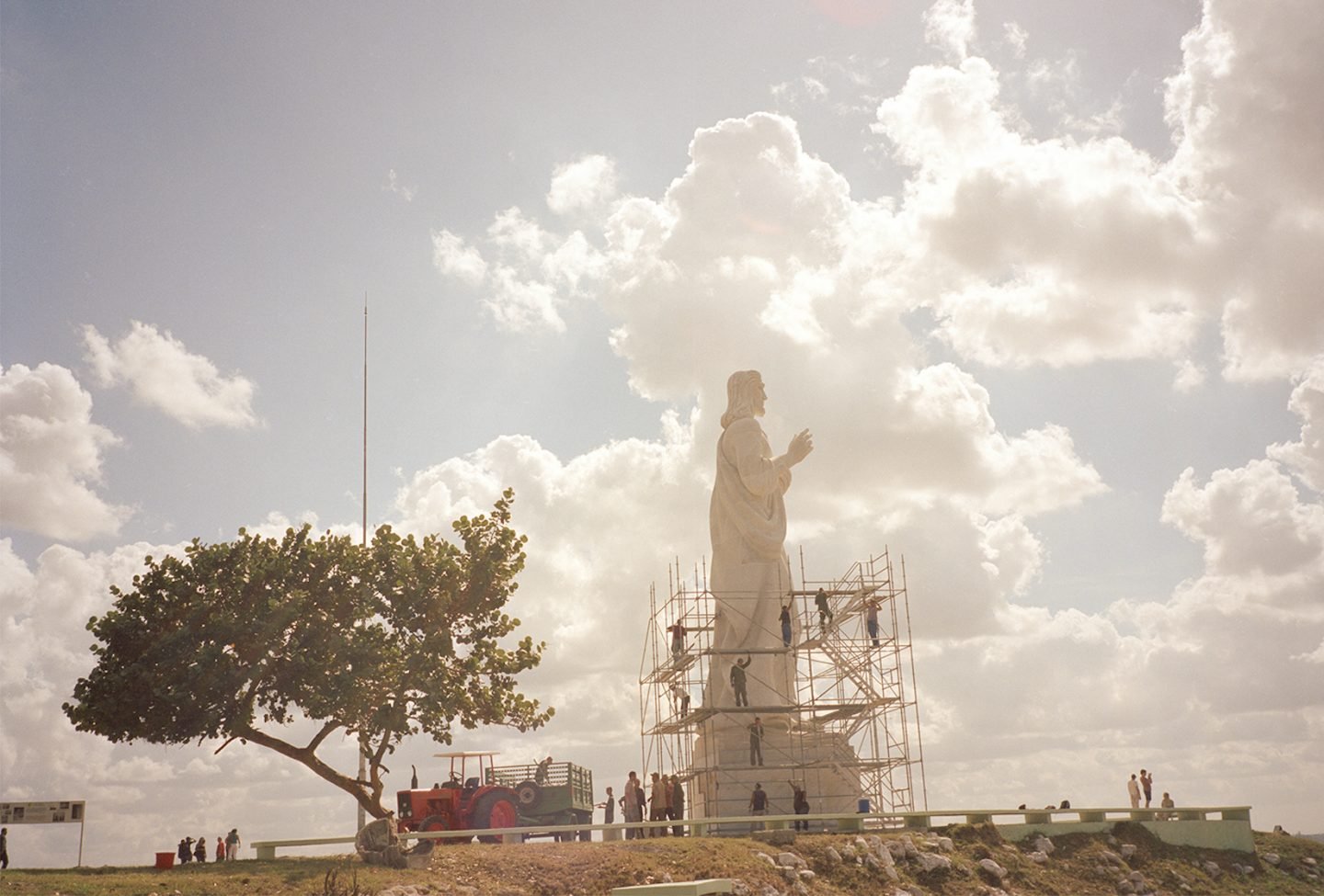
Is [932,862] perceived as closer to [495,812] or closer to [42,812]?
[495,812]

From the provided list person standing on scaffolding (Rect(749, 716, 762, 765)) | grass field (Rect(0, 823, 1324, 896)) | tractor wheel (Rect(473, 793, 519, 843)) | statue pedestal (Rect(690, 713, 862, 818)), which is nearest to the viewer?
grass field (Rect(0, 823, 1324, 896))

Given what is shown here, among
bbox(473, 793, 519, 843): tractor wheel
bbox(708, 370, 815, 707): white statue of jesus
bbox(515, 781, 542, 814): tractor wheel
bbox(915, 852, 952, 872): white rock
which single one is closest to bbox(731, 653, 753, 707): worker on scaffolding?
bbox(708, 370, 815, 707): white statue of jesus

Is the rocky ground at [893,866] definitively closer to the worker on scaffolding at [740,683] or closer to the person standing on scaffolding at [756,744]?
the person standing on scaffolding at [756,744]

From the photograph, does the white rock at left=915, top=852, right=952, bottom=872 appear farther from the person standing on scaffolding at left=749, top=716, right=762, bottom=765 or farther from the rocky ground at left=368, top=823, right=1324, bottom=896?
the person standing on scaffolding at left=749, top=716, right=762, bottom=765

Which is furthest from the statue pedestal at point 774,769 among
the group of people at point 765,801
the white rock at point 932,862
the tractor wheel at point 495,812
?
the white rock at point 932,862

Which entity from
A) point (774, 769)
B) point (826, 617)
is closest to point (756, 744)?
point (774, 769)

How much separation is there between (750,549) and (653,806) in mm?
8806

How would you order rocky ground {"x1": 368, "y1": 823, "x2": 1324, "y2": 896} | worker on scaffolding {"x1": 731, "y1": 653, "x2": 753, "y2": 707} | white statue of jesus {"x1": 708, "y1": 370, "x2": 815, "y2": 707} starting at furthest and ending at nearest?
1. white statue of jesus {"x1": 708, "y1": 370, "x2": 815, "y2": 707}
2. worker on scaffolding {"x1": 731, "y1": 653, "x2": 753, "y2": 707}
3. rocky ground {"x1": 368, "y1": 823, "x2": 1324, "y2": 896}

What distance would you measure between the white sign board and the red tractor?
6.97m

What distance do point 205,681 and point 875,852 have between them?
14381 mm

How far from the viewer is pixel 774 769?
31062 millimetres

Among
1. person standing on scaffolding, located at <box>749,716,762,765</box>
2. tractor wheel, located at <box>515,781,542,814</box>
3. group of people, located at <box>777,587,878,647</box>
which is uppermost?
group of people, located at <box>777,587,878,647</box>

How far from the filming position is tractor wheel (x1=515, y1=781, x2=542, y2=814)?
2872 cm

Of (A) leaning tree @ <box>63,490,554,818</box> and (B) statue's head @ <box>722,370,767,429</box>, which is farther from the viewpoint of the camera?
(B) statue's head @ <box>722,370,767,429</box>
